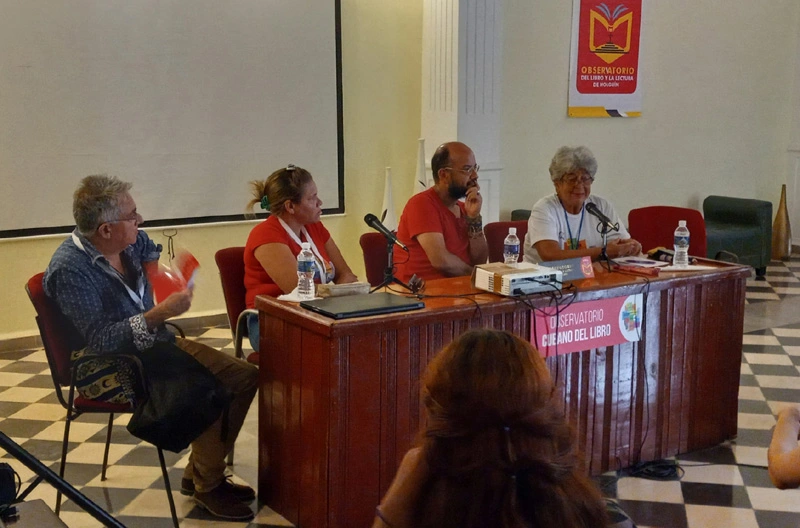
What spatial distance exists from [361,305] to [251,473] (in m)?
1.04

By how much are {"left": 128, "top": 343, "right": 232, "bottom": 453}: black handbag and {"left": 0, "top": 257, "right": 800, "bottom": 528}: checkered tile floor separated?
0.37m

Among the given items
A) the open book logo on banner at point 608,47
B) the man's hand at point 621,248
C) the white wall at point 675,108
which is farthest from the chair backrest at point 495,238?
the open book logo on banner at point 608,47

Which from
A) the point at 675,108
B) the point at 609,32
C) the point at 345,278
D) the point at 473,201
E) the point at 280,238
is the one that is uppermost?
the point at 609,32

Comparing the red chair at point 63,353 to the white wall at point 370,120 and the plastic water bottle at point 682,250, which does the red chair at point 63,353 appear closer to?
the plastic water bottle at point 682,250

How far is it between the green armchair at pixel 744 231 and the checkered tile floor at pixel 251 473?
262cm

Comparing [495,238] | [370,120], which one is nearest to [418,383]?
[495,238]

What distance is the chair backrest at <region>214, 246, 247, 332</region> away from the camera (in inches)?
142

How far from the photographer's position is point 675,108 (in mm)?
7875

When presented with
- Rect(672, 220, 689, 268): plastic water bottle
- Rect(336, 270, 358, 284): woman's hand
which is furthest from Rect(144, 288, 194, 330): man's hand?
Rect(672, 220, 689, 268): plastic water bottle

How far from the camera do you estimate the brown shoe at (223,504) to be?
3.11m

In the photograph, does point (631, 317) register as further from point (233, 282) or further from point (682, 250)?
point (233, 282)

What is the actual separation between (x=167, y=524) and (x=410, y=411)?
91 centimetres

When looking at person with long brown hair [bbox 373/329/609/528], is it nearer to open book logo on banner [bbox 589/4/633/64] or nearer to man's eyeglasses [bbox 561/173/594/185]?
man's eyeglasses [bbox 561/173/594/185]

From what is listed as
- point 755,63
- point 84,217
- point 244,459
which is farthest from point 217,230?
point 755,63
